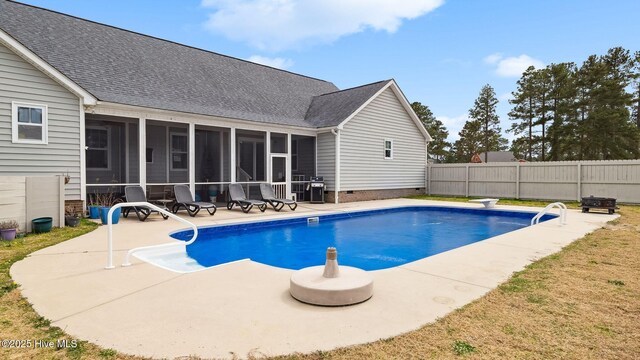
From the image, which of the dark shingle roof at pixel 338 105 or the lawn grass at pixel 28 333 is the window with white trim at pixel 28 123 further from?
the dark shingle roof at pixel 338 105

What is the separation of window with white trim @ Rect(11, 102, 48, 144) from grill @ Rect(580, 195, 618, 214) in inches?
692

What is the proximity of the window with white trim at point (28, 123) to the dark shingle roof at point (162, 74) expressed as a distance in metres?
1.63

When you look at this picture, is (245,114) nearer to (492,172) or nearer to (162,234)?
(162,234)

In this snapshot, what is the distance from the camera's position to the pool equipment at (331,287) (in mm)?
3645

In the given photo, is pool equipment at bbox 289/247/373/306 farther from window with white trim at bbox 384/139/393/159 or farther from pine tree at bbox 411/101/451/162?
pine tree at bbox 411/101/451/162

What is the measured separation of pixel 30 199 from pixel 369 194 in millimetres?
13698

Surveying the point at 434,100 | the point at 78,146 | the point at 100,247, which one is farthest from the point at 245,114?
the point at 434,100

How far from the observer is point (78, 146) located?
9.95m

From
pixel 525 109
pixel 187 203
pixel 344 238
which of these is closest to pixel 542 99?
pixel 525 109

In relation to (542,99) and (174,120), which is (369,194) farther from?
(542,99)

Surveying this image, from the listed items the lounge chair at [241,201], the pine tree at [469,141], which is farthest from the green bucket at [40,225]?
the pine tree at [469,141]

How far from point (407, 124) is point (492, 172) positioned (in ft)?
17.5

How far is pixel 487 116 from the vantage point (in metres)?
42.7

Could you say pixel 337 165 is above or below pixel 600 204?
above
